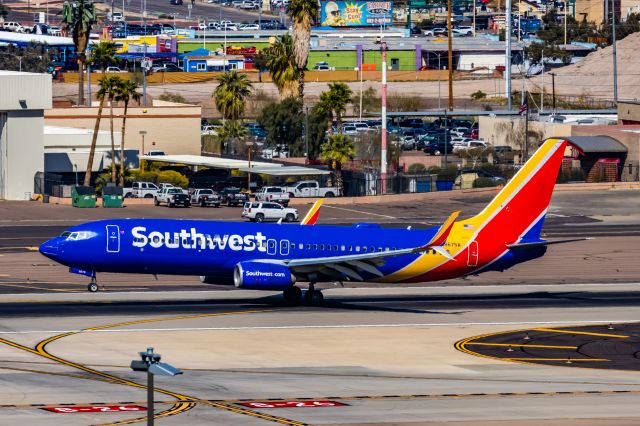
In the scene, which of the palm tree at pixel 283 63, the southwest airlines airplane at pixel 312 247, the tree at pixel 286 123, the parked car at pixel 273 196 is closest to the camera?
the southwest airlines airplane at pixel 312 247

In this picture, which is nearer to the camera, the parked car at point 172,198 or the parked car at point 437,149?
the parked car at point 172,198

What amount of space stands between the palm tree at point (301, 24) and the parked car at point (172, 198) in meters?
43.6

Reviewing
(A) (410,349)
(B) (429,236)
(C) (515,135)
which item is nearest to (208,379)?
(A) (410,349)

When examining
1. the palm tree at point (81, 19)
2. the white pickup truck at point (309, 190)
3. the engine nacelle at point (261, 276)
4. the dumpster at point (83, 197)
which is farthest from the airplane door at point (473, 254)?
the palm tree at point (81, 19)

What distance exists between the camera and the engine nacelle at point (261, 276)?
207 feet

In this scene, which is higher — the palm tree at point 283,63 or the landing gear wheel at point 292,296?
the palm tree at point 283,63

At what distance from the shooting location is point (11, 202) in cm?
12938

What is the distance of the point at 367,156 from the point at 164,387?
117546 millimetres

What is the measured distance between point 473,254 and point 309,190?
67.9m

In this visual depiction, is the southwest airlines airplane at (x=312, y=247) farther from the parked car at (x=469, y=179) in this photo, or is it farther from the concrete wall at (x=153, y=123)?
the concrete wall at (x=153, y=123)

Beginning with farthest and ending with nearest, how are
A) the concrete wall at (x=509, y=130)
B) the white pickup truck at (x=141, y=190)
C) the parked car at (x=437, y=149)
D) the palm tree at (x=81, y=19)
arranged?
the parked car at (x=437, y=149) < the palm tree at (x=81, y=19) < the concrete wall at (x=509, y=130) < the white pickup truck at (x=141, y=190)

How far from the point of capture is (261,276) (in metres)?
63.4

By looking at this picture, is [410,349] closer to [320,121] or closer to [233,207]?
[233,207]

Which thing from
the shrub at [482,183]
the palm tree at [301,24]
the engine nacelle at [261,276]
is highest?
the palm tree at [301,24]
